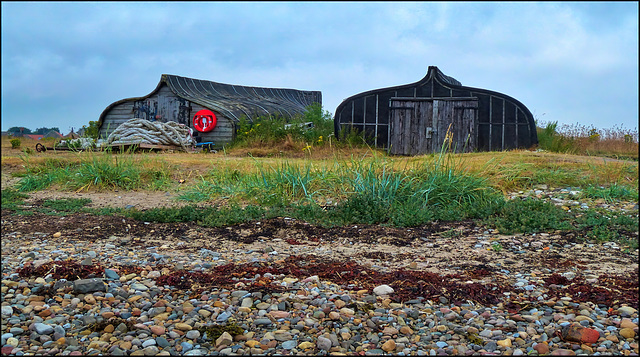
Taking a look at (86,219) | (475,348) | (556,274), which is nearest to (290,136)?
(86,219)

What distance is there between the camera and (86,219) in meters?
5.91

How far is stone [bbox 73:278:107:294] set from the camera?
3391mm

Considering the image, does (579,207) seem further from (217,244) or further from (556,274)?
(217,244)

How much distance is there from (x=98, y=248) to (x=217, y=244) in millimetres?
1050

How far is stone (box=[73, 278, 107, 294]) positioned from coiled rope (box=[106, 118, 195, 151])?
39.2ft

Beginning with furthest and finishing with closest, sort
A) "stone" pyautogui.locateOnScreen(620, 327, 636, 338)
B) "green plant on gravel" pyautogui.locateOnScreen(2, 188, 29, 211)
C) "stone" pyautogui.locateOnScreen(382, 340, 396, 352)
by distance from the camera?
"green plant on gravel" pyautogui.locateOnScreen(2, 188, 29, 211) < "stone" pyautogui.locateOnScreen(620, 327, 636, 338) < "stone" pyautogui.locateOnScreen(382, 340, 396, 352)

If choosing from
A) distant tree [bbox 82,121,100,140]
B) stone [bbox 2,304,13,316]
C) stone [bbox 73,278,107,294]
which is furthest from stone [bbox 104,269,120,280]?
distant tree [bbox 82,121,100,140]

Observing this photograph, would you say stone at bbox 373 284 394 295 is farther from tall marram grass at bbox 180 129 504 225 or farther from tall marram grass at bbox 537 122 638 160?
tall marram grass at bbox 537 122 638 160

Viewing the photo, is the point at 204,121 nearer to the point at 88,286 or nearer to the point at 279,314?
the point at 88,286

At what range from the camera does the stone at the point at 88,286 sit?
339 centimetres

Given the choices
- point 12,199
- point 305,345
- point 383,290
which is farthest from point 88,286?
point 12,199

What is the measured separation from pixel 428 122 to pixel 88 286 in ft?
43.3

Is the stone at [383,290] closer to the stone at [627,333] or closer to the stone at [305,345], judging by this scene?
the stone at [305,345]

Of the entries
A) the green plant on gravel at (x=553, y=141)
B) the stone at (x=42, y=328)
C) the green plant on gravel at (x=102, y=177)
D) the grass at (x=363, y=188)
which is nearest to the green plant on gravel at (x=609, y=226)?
the grass at (x=363, y=188)
